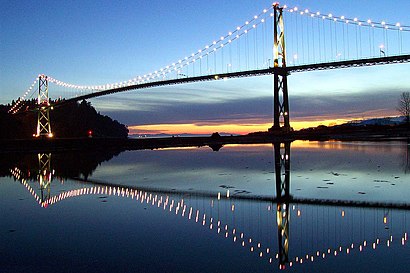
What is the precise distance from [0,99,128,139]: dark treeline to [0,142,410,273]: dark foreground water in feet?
144

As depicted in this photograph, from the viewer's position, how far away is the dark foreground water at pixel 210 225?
541cm

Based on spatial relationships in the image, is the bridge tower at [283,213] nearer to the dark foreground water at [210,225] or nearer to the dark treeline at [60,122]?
the dark foreground water at [210,225]

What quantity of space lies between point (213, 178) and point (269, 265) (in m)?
9.25

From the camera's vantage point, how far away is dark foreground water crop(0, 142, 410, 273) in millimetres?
5414

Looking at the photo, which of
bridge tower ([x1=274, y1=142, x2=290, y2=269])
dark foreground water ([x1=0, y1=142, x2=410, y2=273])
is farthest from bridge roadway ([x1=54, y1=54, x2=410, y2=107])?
dark foreground water ([x1=0, y1=142, x2=410, y2=273])

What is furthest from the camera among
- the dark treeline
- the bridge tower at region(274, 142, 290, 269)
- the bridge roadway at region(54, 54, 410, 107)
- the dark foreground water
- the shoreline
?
the dark treeline

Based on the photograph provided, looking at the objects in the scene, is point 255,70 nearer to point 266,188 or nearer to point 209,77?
Answer: point 209,77

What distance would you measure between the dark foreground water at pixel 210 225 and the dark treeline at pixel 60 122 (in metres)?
43.9

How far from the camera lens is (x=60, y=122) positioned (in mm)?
77562

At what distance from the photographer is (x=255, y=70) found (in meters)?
48.3

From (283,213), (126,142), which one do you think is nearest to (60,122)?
(126,142)

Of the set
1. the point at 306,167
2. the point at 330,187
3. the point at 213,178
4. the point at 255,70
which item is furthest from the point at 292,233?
the point at 255,70

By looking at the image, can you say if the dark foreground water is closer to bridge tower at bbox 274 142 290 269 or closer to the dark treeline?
bridge tower at bbox 274 142 290 269

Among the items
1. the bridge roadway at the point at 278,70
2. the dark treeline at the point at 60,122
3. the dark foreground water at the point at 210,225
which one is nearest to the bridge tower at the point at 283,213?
the dark foreground water at the point at 210,225
